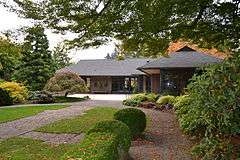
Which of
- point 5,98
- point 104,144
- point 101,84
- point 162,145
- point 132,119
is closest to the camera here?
point 104,144

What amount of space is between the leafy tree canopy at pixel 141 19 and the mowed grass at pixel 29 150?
4.25 meters

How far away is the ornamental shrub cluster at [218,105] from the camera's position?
6.03m

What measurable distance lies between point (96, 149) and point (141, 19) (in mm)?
7601

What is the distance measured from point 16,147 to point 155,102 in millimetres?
16672

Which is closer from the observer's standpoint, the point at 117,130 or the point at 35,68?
the point at 117,130

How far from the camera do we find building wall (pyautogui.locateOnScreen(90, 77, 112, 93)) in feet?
163

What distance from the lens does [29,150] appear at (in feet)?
33.8

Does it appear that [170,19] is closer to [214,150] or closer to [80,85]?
[214,150]

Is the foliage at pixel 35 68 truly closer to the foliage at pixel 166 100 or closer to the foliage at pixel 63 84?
the foliage at pixel 63 84

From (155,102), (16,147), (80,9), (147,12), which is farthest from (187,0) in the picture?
(155,102)

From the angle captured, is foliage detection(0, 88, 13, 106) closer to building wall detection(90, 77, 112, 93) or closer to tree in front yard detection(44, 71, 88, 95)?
tree in front yard detection(44, 71, 88, 95)

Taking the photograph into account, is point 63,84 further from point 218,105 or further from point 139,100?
point 218,105

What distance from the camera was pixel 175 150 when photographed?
10.9 metres

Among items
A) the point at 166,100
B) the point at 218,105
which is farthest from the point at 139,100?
the point at 218,105
